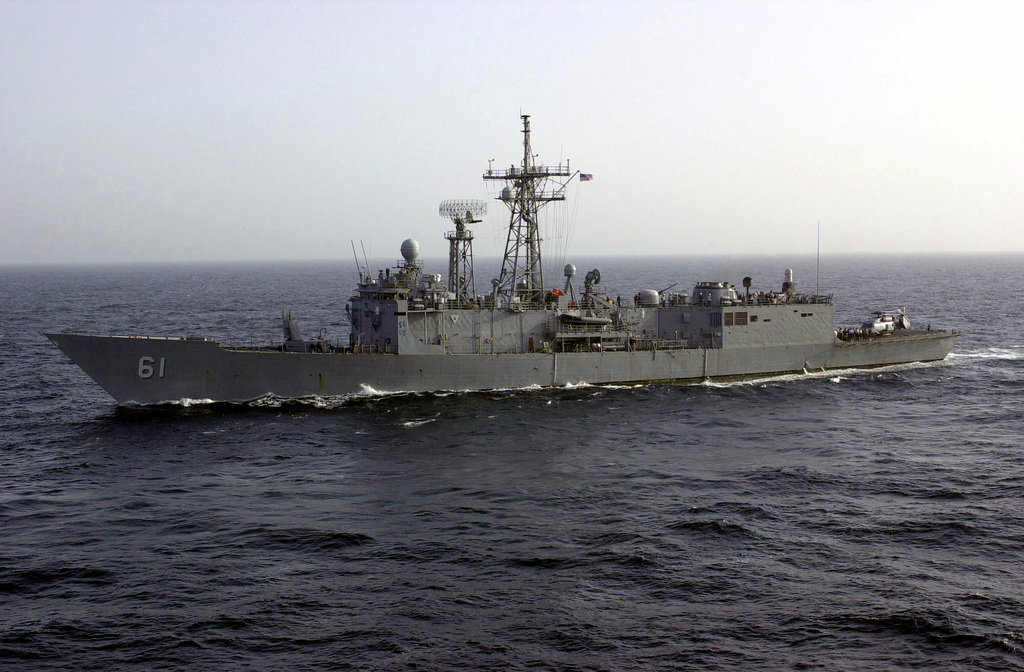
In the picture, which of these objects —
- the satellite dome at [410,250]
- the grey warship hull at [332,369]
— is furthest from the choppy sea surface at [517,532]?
the satellite dome at [410,250]

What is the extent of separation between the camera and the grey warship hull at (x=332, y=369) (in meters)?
33.2

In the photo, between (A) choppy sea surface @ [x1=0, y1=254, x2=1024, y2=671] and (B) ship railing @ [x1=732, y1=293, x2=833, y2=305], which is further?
(B) ship railing @ [x1=732, y1=293, x2=833, y2=305]

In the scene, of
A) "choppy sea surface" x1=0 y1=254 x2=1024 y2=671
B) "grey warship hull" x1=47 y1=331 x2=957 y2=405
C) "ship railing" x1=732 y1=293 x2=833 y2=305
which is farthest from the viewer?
"ship railing" x1=732 y1=293 x2=833 y2=305

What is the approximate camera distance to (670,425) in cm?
3212

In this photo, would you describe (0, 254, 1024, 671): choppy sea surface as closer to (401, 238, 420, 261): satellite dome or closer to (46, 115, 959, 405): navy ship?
(46, 115, 959, 405): navy ship

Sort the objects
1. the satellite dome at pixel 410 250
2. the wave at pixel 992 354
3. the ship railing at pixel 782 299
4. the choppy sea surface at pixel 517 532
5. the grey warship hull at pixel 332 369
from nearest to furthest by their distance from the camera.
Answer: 1. the choppy sea surface at pixel 517 532
2. the grey warship hull at pixel 332 369
3. the satellite dome at pixel 410 250
4. the ship railing at pixel 782 299
5. the wave at pixel 992 354

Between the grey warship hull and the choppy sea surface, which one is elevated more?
the grey warship hull

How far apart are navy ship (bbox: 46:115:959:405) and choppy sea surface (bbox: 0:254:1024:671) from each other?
1.13 m

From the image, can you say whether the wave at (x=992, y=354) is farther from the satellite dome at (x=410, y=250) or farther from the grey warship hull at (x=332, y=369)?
the satellite dome at (x=410, y=250)

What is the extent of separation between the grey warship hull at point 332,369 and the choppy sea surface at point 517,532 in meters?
0.84

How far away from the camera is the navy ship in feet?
111

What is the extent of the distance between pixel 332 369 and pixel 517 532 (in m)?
15.6

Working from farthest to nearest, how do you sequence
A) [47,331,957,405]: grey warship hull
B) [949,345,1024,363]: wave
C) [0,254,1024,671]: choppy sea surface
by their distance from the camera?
[949,345,1024,363]: wave, [47,331,957,405]: grey warship hull, [0,254,1024,671]: choppy sea surface

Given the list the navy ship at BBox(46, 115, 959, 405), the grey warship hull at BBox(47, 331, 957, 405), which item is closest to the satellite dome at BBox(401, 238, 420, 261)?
the navy ship at BBox(46, 115, 959, 405)
